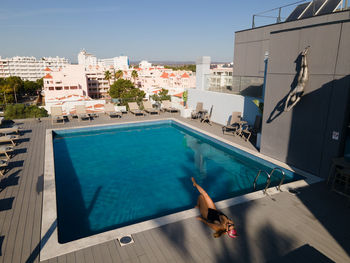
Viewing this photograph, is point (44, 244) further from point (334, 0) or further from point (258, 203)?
point (334, 0)

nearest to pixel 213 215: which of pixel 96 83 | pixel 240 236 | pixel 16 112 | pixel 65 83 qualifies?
pixel 240 236

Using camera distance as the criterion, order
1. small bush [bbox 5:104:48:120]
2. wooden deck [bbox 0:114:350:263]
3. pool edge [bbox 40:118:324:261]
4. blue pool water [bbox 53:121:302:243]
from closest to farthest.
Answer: wooden deck [bbox 0:114:350:263]
pool edge [bbox 40:118:324:261]
blue pool water [bbox 53:121:302:243]
small bush [bbox 5:104:48:120]

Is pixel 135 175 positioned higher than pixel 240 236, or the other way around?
pixel 240 236

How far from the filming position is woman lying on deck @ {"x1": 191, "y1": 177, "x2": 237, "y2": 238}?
4.28 m

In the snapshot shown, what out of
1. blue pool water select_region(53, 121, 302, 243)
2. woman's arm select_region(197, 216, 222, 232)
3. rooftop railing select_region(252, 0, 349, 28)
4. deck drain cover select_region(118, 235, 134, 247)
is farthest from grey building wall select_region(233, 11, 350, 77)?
deck drain cover select_region(118, 235, 134, 247)

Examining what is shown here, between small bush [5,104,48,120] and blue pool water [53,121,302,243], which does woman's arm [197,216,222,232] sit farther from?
small bush [5,104,48,120]

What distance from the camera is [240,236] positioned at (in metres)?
4.40

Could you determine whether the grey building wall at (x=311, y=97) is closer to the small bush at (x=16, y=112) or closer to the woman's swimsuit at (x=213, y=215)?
the woman's swimsuit at (x=213, y=215)

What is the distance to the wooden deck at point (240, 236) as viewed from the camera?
391 cm

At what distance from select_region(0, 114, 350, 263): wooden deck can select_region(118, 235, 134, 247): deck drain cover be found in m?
0.09

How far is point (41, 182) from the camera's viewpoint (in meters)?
6.62

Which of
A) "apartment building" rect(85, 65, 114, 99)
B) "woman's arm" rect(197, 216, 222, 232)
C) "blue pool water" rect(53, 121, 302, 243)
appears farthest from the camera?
"apartment building" rect(85, 65, 114, 99)

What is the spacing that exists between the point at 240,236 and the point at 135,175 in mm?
4481

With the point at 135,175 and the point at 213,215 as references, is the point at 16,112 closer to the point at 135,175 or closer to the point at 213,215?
the point at 135,175
